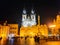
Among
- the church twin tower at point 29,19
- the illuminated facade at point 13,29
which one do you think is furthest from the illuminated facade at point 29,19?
the illuminated facade at point 13,29

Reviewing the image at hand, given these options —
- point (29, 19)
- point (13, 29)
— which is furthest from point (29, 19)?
point (13, 29)

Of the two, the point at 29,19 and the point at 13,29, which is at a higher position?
the point at 29,19

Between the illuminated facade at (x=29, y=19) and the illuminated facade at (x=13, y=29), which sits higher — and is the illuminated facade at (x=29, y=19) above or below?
above

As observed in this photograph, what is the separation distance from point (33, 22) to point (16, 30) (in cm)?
1927

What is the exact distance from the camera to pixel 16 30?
8831cm

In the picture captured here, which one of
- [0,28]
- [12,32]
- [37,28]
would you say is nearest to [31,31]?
[37,28]

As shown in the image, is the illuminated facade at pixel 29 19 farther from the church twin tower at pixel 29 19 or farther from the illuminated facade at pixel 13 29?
the illuminated facade at pixel 13 29

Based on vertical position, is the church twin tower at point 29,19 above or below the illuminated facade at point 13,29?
above

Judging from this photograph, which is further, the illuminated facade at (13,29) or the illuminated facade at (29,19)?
the illuminated facade at (29,19)

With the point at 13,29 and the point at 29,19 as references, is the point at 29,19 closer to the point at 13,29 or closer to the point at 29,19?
the point at 29,19

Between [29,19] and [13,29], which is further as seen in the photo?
[29,19]

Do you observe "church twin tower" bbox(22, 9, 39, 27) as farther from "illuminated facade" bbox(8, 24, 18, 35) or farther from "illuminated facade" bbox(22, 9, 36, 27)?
"illuminated facade" bbox(8, 24, 18, 35)

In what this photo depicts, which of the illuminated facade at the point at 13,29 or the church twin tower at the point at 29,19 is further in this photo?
the church twin tower at the point at 29,19

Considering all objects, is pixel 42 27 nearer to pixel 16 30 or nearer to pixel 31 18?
pixel 16 30
